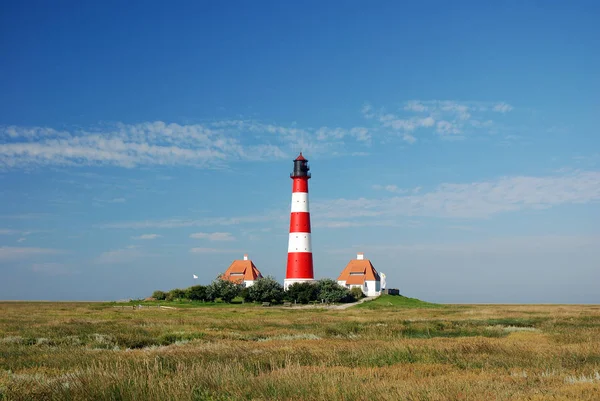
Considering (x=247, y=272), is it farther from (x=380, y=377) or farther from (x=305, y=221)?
(x=380, y=377)

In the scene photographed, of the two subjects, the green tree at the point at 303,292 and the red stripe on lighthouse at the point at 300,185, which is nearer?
the green tree at the point at 303,292

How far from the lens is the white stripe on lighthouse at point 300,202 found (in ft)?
236

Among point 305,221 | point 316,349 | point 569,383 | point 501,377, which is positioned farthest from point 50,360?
point 305,221

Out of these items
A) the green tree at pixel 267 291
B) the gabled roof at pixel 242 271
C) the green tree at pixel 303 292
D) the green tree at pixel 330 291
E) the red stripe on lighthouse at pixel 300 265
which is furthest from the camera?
the gabled roof at pixel 242 271

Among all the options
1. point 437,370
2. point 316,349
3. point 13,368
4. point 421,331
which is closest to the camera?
point 437,370

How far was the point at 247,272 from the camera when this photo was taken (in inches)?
3858

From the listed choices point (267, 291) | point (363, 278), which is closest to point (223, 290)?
point (267, 291)

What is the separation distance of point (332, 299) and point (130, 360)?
202 feet

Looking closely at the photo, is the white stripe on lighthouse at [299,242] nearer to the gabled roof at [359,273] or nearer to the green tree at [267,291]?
the green tree at [267,291]

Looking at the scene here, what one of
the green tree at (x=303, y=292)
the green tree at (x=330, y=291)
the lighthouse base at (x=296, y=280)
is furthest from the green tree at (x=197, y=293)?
Answer: the green tree at (x=330, y=291)

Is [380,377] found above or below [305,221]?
below

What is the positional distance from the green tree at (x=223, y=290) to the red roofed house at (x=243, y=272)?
12.4m

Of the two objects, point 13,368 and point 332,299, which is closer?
point 13,368

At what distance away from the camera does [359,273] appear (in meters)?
93.2
